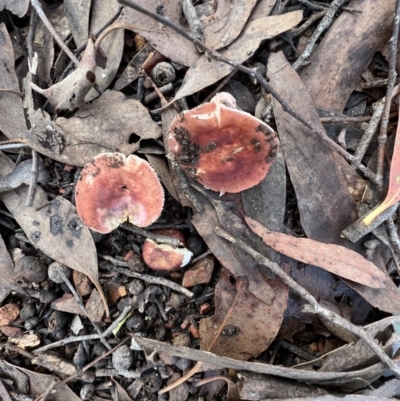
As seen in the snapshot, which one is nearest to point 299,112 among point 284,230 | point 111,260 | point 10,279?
point 284,230

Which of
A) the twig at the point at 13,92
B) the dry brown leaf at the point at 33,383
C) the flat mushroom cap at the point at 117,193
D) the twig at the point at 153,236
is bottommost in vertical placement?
the dry brown leaf at the point at 33,383

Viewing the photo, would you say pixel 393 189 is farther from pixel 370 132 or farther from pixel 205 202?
pixel 205 202

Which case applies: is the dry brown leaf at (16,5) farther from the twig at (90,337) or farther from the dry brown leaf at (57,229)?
the twig at (90,337)

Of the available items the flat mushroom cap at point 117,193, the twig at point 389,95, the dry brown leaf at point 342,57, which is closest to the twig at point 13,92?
the flat mushroom cap at point 117,193

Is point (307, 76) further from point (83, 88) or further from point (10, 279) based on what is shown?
point (10, 279)

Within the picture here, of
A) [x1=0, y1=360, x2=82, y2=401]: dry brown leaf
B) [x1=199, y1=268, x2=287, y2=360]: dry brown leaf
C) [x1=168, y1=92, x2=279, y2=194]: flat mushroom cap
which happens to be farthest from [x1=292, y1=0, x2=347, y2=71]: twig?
[x1=0, y1=360, x2=82, y2=401]: dry brown leaf

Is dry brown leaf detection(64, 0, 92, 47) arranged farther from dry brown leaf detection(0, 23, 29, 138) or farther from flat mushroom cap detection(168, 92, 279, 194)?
flat mushroom cap detection(168, 92, 279, 194)
